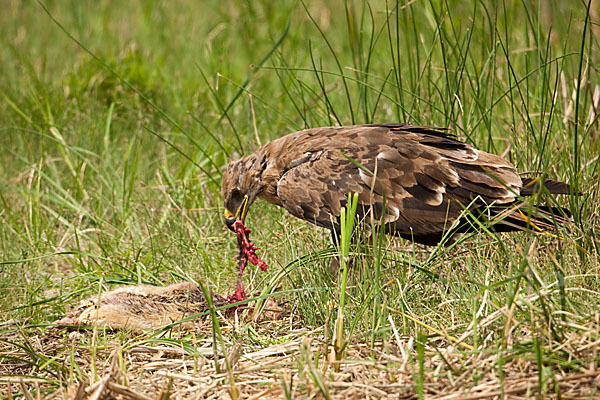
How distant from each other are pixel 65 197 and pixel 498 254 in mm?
3111

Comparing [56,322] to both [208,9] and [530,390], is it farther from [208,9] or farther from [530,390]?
[208,9]

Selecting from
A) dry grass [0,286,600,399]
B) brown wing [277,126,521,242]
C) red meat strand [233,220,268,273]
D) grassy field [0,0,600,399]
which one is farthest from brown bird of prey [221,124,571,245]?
dry grass [0,286,600,399]

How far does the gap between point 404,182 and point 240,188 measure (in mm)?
994

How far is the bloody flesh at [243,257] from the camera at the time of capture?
3458 millimetres

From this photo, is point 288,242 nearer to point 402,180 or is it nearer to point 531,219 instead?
point 402,180

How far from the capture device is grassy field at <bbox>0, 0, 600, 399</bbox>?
252 cm

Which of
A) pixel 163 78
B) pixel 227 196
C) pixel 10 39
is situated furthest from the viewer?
pixel 10 39

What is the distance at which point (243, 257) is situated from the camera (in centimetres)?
369

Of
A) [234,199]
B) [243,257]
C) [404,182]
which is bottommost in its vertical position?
[243,257]

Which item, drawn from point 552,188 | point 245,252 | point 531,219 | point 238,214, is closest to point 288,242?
point 245,252

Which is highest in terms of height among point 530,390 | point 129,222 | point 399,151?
point 399,151

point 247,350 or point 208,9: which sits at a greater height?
point 208,9

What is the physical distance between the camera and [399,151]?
144 inches

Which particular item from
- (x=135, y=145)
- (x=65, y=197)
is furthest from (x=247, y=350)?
(x=135, y=145)
